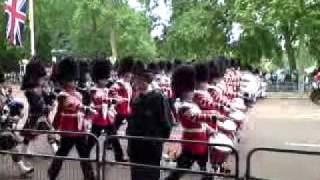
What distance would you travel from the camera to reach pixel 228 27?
127 ft

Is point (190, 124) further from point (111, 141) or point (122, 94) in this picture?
point (122, 94)

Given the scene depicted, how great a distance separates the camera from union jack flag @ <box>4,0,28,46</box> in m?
17.5

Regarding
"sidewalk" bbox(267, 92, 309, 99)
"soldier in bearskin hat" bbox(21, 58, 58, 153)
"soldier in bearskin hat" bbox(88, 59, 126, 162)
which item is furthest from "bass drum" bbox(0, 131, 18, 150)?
"sidewalk" bbox(267, 92, 309, 99)

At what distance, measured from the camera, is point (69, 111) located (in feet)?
29.8

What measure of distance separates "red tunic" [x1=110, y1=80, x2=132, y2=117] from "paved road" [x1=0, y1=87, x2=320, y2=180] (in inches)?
85.1

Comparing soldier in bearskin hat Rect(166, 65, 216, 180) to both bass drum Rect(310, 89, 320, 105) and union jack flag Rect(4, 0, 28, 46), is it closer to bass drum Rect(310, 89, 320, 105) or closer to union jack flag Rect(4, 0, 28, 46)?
union jack flag Rect(4, 0, 28, 46)

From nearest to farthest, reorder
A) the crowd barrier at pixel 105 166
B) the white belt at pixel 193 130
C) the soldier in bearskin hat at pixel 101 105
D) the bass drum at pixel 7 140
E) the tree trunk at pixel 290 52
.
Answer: the crowd barrier at pixel 105 166 < the white belt at pixel 193 130 < the bass drum at pixel 7 140 < the soldier in bearskin hat at pixel 101 105 < the tree trunk at pixel 290 52

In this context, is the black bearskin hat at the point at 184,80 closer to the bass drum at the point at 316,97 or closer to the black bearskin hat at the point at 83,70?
the black bearskin hat at the point at 83,70

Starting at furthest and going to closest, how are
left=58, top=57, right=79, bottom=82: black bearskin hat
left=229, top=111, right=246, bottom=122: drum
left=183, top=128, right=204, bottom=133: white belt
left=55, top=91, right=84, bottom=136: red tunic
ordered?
left=229, top=111, right=246, bottom=122: drum
left=58, top=57, right=79, bottom=82: black bearskin hat
left=55, top=91, right=84, bottom=136: red tunic
left=183, top=128, right=204, bottom=133: white belt

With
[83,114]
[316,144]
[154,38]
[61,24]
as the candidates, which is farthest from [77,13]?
[83,114]

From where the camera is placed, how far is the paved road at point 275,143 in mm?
8103

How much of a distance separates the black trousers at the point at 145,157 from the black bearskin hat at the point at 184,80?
1718 mm

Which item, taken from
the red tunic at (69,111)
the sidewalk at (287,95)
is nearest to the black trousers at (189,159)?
the red tunic at (69,111)

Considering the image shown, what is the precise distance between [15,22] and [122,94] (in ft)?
21.1
